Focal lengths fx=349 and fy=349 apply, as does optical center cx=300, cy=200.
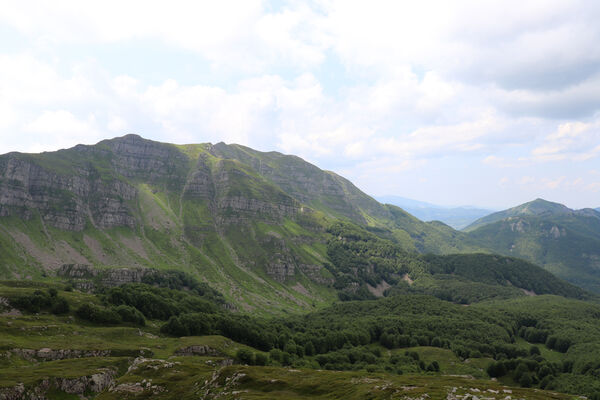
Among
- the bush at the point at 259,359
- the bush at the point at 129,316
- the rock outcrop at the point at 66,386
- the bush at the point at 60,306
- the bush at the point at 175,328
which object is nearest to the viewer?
the rock outcrop at the point at 66,386

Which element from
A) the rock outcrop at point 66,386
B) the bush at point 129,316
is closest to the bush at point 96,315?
the bush at point 129,316

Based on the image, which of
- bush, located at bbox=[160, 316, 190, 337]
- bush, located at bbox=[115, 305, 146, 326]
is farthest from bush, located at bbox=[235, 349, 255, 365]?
bush, located at bbox=[115, 305, 146, 326]

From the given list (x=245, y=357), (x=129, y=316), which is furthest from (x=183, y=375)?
(x=129, y=316)

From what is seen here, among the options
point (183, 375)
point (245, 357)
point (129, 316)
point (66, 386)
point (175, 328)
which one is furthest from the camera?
point (175, 328)

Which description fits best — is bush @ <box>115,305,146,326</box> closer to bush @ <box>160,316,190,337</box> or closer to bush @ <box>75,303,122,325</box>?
bush @ <box>75,303,122,325</box>

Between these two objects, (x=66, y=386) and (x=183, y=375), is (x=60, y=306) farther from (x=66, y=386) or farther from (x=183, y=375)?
(x=183, y=375)

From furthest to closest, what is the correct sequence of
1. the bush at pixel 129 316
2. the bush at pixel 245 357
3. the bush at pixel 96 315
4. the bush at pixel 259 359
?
the bush at pixel 129 316 → the bush at pixel 96 315 → the bush at pixel 259 359 → the bush at pixel 245 357

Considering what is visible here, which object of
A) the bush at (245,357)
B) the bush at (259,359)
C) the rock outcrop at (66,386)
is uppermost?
the rock outcrop at (66,386)

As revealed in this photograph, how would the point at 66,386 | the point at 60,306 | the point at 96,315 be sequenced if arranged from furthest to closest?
the point at 96,315 < the point at 60,306 < the point at 66,386

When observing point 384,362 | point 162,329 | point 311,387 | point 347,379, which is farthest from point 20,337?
point 384,362

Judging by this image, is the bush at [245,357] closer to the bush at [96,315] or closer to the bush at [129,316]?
the bush at [129,316]

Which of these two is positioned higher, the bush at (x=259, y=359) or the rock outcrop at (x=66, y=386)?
the rock outcrop at (x=66, y=386)

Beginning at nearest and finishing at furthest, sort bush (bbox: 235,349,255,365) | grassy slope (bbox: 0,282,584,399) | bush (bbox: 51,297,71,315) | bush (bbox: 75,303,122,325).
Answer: grassy slope (bbox: 0,282,584,399)
bush (bbox: 235,349,255,365)
bush (bbox: 51,297,71,315)
bush (bbox: 75,303,122,325)

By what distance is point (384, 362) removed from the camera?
150 m
